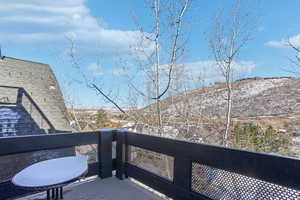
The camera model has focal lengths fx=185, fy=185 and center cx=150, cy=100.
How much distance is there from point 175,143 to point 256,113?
438 centimetres

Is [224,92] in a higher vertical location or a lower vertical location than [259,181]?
higher

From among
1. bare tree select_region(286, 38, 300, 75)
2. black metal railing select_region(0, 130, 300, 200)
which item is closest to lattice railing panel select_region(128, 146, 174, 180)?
black metal railing select_region(0, 130, 300, 200)

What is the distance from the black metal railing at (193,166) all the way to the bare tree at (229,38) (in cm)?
274

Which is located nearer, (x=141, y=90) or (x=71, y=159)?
(x=71, y=159)

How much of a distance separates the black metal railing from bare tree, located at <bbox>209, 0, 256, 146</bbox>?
2.74m

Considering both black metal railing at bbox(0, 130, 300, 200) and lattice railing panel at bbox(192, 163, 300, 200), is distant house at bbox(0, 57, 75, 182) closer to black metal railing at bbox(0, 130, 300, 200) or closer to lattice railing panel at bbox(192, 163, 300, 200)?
black metal railing at bbox(0, 130, 300, 200)

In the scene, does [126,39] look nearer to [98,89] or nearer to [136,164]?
[98,89]

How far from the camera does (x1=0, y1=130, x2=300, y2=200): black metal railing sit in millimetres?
1447

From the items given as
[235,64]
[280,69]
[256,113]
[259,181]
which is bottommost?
[259,181]

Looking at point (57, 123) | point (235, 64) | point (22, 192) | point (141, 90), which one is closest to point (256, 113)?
point (235, 64)

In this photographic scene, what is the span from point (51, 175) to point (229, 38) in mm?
4399

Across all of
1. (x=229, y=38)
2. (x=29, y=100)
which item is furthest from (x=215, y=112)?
(x=29, y=100)

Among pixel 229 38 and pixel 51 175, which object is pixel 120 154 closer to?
pixel 51 175

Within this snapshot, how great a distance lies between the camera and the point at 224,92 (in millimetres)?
4891
